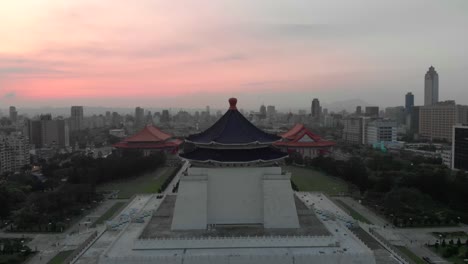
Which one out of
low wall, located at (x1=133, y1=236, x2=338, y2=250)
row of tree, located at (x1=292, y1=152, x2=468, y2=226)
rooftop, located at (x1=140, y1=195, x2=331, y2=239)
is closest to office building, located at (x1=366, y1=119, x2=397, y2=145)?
row of tree, located at (x1=292, y1=152, x2=468, y2=226)

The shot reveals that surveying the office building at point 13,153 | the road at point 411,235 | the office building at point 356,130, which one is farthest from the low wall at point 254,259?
the office building at point 356,130

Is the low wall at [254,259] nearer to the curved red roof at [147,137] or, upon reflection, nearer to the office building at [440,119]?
the curved red roof at [147,137]

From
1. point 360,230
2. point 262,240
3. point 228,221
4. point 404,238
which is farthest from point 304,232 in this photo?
point 404,238

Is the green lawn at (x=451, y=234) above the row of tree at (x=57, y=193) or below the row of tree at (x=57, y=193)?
below

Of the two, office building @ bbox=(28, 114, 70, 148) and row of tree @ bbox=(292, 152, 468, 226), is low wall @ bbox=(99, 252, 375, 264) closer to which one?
row of tree @ bbox=(292, 152, 468, 226)

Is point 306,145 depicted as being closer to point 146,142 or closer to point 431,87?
point 146,142
